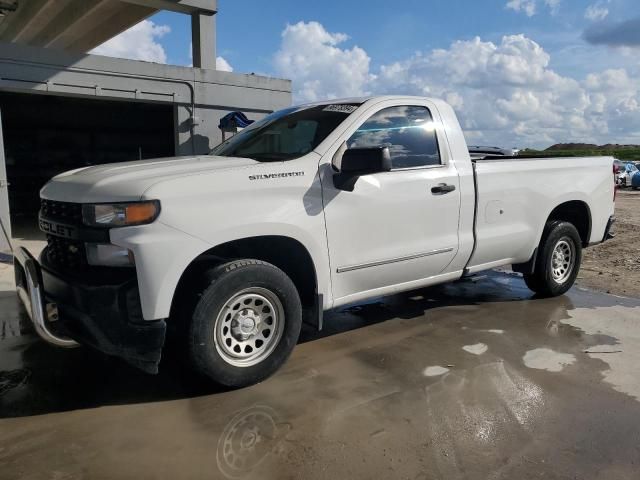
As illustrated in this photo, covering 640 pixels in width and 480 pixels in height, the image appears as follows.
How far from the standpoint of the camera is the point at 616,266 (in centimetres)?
813

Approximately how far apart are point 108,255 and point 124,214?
0.89 feet

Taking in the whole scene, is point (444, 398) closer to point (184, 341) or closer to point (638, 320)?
point (184, 341)

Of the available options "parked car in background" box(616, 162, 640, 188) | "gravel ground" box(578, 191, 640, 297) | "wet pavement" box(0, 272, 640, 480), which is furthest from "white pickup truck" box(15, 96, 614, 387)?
"parked car in background" box(616, 162, 640, 188)

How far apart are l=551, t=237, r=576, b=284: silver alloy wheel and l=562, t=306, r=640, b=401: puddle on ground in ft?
1.59

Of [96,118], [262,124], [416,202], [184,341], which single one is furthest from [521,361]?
[96,118]

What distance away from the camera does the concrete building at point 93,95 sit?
34.2ft

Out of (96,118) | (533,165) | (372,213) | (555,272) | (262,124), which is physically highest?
(96,118)

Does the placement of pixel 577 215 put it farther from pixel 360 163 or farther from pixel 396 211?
pixel 360 163

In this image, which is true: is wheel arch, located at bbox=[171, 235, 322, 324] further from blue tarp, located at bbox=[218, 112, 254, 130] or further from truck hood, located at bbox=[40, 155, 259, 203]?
blue tarp, located at bbox=[218, 112, 254, 130]

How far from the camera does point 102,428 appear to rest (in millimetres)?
3260

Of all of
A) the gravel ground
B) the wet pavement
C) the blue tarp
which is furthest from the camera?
the blue tarp

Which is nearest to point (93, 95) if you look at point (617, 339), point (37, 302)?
point (37, 302)

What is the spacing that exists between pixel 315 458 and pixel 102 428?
1299 millimetres

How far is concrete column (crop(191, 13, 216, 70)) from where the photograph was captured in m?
12.8
